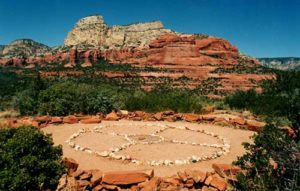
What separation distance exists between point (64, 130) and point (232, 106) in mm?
20981

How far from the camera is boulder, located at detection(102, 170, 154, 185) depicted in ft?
34.6

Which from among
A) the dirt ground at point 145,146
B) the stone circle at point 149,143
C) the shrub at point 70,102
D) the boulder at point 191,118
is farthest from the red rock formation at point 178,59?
the stone circle at point 149,143

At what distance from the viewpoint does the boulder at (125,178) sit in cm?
1054

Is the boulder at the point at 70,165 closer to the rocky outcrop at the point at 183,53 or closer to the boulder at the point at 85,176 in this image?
the boulder at the point at 85,176

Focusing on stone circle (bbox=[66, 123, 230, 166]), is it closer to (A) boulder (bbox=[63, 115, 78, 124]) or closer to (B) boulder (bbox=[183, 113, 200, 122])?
(A) boulder (bbox=[63, 115, 78, 124])

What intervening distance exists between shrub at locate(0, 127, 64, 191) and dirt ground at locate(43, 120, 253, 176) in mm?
3342

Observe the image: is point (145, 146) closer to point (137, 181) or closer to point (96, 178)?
point (137, 181)

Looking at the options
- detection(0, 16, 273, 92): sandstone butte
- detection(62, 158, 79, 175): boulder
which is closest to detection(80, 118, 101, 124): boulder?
detection(62, 158, 79, 175): boulder

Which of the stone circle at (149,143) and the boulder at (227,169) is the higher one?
the boulder at (227,169)

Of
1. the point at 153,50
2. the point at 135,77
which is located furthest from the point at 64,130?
the point at 153,50

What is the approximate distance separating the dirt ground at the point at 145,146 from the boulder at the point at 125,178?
1703mm

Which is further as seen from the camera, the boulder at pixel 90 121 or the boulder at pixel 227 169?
the boulder at pixel 90 121

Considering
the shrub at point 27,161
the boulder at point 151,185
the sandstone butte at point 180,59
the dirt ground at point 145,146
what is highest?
the sandstone butte at point 180,59

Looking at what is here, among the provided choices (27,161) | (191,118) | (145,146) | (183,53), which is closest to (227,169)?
(145,146)
